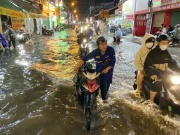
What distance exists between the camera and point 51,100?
4.88 meters

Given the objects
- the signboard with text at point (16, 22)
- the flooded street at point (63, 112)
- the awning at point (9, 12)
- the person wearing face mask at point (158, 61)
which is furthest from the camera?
the signboard with text at point (16, 22)

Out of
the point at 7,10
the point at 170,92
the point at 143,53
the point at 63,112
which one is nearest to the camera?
the point at 170,92

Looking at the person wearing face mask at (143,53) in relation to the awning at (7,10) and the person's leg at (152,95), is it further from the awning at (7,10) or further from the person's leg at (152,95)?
the awning at (7,10)

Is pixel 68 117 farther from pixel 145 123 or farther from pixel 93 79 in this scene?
pixel 145 123

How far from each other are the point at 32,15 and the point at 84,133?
18769 mm

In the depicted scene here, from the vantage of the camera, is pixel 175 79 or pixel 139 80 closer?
pixel 175 79

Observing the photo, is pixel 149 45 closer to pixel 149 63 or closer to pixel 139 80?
pixel 149 63

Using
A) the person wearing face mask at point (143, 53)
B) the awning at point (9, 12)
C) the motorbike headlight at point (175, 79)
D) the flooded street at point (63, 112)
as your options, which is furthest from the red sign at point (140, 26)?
the motorbike headlight at point (175, 79)

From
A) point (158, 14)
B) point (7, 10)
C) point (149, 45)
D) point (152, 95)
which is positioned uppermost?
point (158, 14)

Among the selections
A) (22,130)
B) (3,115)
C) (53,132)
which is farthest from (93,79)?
(3,115)

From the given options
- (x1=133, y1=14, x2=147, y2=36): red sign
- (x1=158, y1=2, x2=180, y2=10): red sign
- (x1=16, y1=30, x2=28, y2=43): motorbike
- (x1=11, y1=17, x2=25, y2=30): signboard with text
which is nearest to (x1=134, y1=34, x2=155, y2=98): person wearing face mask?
(x1=158, y1=2, x2=180, y2=10): red sign

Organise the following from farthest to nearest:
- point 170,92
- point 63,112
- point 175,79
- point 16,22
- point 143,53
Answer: point 16,22, point 143,53, point 63,112, point 170,92, point 175,79

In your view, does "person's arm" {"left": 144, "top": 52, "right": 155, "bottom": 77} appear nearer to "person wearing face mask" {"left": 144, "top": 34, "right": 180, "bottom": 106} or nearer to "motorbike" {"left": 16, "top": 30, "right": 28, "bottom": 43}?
"person wearing face mask" {"left": 144, "top": 34, "right": 180, "bottom": 106}

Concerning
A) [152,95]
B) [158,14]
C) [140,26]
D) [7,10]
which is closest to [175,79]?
[152,95]
